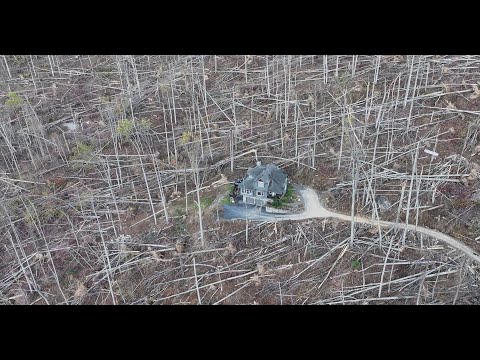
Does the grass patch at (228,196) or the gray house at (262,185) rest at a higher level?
the gray house at (262,185)

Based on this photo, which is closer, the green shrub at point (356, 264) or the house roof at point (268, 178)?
the green shrub at point (356, 264)

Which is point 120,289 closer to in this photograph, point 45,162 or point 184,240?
point 184,240

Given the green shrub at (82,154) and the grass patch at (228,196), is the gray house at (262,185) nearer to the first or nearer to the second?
the grass patch at (228,196)

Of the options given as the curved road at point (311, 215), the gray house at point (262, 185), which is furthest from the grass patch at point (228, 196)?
the gray house at point (262, 185)

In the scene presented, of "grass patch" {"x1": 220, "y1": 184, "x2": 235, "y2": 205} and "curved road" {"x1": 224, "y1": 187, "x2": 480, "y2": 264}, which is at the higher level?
"grass patch" {"x1": 220, "y1": 184, "x2": 235, "y2": 205}

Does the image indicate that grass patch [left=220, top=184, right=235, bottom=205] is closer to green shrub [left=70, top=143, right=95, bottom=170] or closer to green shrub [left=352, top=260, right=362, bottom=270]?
green shrub [left=352, top=260, right=362, bottom=270]

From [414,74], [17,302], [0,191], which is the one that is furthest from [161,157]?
[414,74]

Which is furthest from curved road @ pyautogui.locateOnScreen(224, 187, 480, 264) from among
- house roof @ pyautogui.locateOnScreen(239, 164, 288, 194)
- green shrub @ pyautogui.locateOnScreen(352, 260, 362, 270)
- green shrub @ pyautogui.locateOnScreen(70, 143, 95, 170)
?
green shrub @ pyautogui.locateOnScreen(70, 143, 95, 170)
